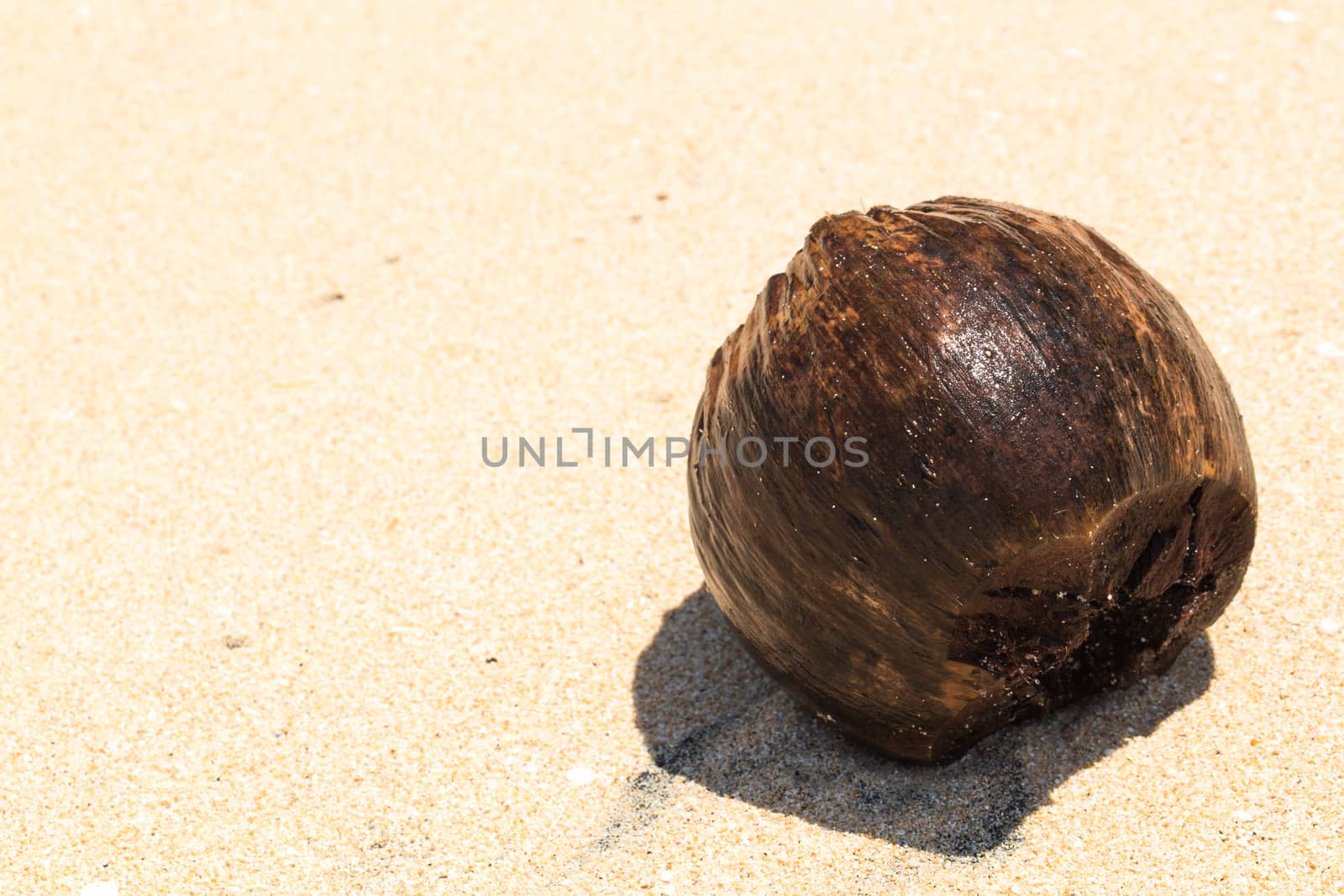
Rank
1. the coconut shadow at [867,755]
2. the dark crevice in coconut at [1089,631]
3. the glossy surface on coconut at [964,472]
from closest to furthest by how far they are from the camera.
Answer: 1. the glossy surface on coconut at [964,472]
2. the dark crevice in coconut at [1089,631]
3. the coconut shadow at [867,755]

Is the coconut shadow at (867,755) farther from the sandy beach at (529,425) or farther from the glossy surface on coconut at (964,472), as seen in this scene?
the glossy surface on coconut at (964,472)

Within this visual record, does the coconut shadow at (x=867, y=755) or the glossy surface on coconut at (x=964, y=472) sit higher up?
the glossy surface on coconut at (x=964, y=472)

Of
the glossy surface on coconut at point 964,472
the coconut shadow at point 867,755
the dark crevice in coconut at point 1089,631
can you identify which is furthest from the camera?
the coconut shadow at point 867,755

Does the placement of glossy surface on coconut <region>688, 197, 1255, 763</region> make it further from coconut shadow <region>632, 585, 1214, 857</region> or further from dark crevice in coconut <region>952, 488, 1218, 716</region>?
coconut shadow <region>632, 585, 1214, 857</region>

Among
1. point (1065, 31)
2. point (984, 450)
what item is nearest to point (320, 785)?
point (984, 450)

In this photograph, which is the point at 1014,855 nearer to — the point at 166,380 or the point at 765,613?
the point at 765,613

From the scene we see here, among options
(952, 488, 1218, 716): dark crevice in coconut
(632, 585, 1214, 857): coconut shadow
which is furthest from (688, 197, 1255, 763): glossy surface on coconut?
(632, 585, 1214, 857): coconut shadow

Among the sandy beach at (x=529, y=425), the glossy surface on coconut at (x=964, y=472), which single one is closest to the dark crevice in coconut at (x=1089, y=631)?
the glossy surface on coconut at (x=964, y=472)
